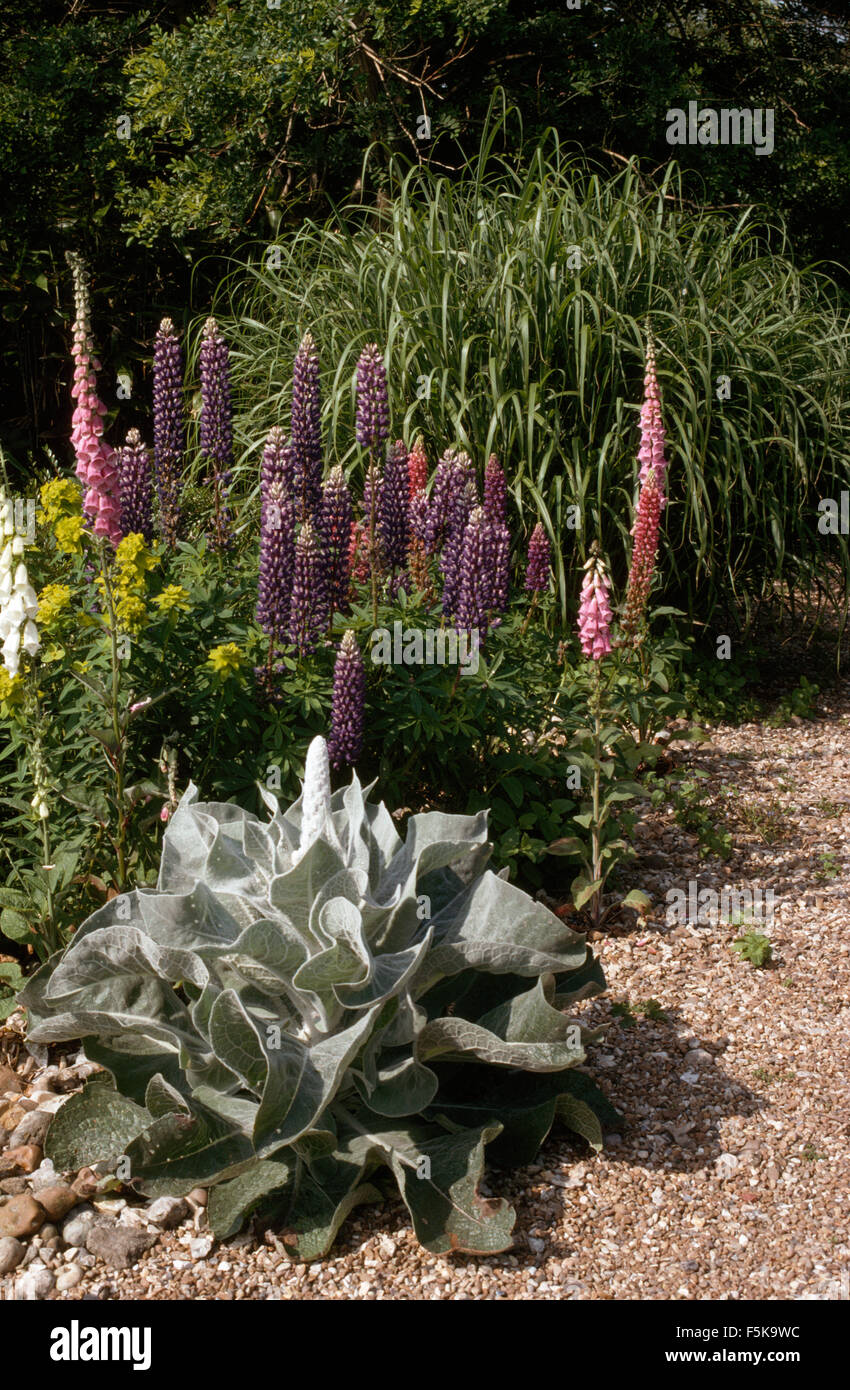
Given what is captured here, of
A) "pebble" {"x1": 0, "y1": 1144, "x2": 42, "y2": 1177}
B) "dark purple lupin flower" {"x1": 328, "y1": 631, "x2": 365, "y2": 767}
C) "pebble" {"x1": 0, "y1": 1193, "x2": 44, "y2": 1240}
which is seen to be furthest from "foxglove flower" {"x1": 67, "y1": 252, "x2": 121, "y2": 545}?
"pebble" {"x1": 0, "y1": 1193, "x2": 44, "y2": 1240}

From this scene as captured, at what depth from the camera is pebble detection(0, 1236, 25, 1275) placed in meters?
2.48

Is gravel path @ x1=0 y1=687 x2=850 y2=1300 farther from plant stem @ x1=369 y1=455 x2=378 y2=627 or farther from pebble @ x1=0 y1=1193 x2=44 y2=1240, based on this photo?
plant stem @ x1=369 y1=455 x2=378 y2=627

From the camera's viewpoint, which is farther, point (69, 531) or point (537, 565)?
point (537, 565)

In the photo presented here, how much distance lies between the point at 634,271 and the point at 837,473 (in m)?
1.42

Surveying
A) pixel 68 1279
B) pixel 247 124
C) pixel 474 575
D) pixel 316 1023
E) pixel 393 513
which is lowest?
pixel 68 1279

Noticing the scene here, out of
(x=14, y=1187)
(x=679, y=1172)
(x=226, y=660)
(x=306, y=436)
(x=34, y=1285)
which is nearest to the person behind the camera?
(x=34, y=1285)

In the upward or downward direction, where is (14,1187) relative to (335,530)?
downward

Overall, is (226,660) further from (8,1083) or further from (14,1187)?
(14,1187)

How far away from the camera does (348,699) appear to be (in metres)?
3.22

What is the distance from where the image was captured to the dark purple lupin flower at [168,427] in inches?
156

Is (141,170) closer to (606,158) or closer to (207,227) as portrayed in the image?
(207,227)

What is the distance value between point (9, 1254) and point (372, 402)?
8.42ft

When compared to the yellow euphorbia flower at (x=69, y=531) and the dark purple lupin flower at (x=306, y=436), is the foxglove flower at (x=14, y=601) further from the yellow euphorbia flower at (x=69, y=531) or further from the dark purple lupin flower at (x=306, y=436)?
Result: the dark purple lupin flower at (x=306, y=436)

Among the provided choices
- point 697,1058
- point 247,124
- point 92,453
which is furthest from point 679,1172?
point 247,124
